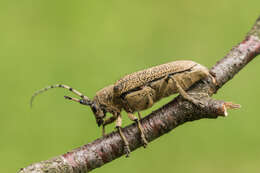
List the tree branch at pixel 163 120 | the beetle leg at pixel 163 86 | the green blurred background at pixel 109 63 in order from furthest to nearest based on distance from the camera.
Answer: the green blurred background at pixel 109 63 < the beetle leg at pixel 163 86 < the tree branch at pixel 163 120

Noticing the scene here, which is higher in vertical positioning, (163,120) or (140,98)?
(140,98)

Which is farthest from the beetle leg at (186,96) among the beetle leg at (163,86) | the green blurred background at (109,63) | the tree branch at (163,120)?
the green blurred background at (109,63)

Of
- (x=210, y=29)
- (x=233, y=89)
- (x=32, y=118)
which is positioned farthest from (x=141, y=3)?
(x=32, y=118)

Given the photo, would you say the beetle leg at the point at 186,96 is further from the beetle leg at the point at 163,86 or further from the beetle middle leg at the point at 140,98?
the beetle middle leg at the point at 140,98

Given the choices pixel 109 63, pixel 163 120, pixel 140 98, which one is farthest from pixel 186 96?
pixel 109 63

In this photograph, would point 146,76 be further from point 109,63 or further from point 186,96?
point 109,63

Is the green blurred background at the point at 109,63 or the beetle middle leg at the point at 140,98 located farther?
the green blurred background at the point at 109,63

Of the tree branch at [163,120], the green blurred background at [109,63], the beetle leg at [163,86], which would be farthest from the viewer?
the green blurred background at [109,63]
